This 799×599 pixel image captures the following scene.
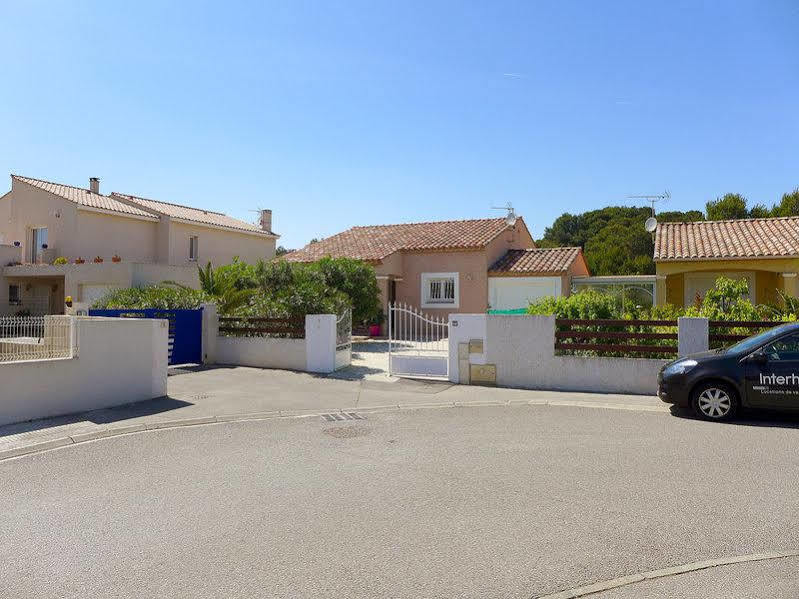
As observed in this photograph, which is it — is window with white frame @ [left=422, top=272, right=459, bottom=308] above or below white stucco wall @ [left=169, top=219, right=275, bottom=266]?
below

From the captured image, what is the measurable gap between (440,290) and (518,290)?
324 centimetres

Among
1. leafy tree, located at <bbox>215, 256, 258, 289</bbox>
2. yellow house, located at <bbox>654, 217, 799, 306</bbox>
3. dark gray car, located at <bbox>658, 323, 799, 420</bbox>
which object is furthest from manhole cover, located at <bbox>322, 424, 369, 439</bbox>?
yellow house, located at <bbox>654, 217, 799, 306</bbox>

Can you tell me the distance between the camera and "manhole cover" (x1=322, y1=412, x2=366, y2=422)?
8.93 m

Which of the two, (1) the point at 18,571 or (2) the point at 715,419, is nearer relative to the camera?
(1) the point at 18,571

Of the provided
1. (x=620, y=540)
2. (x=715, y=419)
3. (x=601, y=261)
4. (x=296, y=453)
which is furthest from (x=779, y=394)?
(x=601, y=261)

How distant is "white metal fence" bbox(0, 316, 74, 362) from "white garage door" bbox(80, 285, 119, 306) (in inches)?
547

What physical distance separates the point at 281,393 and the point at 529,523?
7147mm

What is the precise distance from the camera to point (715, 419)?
8.73m

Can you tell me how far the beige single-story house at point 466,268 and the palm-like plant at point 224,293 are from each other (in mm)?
7200

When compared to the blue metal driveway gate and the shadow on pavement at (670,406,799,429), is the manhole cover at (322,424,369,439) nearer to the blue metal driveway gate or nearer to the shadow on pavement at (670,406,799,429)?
the shadow on pavement at (670,406,799,429)

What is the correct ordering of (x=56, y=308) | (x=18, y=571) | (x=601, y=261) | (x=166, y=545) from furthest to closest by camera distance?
(x=601, y=261), (x=56, y=308), (x=166, y=545), (x=18, y=571)

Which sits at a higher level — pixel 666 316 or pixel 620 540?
pixel 666 316

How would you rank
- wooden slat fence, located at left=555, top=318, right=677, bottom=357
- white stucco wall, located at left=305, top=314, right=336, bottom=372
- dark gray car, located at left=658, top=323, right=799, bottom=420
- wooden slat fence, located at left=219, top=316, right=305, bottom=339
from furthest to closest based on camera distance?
wooden slat fence, located at left=219, top=316, right=305, bottom=339
white stucco wall, located at left=305, top=314, right=336, bottom=372
wooden slat fence, located at left=555, top=318, right=677, bottom=357
dark gray car, located at left=658, top=323, right=799, bottom=420

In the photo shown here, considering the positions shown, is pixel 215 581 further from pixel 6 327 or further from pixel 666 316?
pixel 666 316
